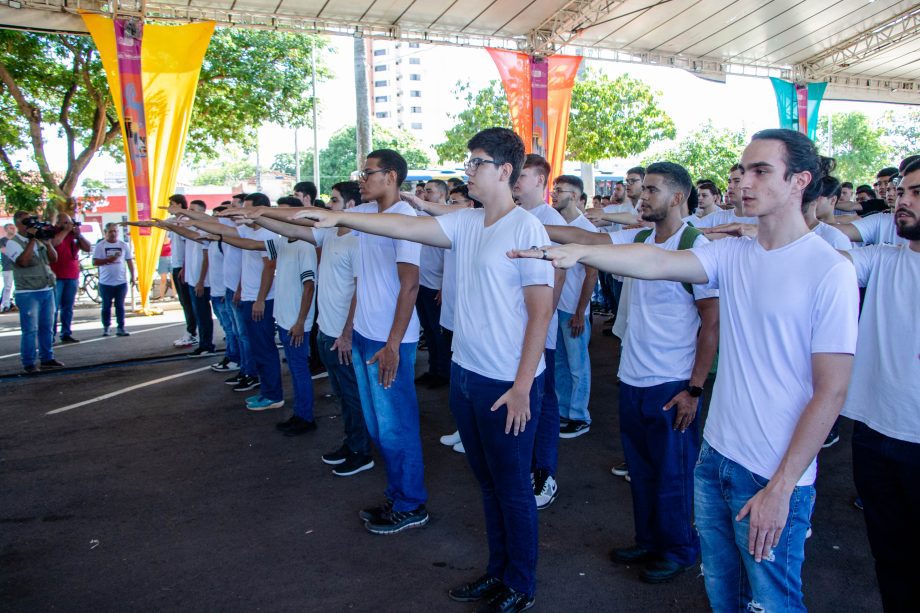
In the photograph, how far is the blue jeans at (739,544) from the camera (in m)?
1.96

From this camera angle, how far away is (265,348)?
602 centimetres

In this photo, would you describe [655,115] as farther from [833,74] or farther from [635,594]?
[635,594]

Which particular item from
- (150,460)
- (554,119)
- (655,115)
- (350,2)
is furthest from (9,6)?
(655,115)

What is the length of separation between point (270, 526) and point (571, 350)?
104 inches

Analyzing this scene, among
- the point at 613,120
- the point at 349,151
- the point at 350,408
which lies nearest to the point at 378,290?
the point at 350,408

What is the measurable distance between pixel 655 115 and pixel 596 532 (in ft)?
78.4

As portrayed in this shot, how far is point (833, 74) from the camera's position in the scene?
1579 cm

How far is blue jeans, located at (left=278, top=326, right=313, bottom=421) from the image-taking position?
539cm

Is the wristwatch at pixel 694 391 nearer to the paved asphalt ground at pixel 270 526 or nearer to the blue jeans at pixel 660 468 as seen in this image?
the blue jeans at pixel 660 468

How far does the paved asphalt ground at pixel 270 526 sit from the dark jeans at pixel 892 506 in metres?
0.72

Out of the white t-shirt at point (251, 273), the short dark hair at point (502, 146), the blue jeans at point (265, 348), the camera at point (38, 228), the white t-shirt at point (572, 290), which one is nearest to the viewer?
the short dark hair at point (502, 146)

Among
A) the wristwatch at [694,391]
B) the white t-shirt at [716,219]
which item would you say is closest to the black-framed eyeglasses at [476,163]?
the wristwatch at [694,391]

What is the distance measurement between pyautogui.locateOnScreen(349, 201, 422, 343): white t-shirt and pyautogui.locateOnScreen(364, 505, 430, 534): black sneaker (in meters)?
0.98

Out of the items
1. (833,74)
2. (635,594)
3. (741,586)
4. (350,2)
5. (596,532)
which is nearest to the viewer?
(741,586)
